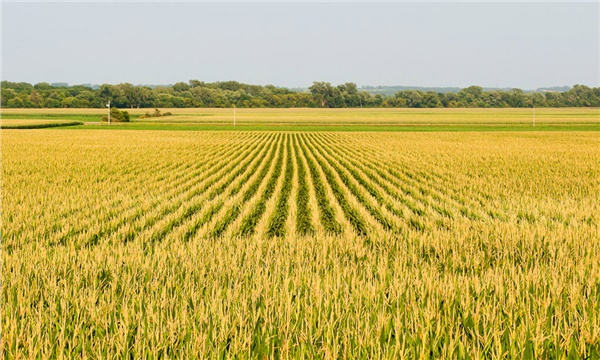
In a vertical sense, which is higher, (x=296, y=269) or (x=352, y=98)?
(x=352, y=98)

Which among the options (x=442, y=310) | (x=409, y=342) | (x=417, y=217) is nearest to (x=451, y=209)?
(x=417, y=217)

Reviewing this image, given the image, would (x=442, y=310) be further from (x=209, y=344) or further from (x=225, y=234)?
(x=225, y=234)

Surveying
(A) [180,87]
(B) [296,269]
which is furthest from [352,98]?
(B) [296,269]

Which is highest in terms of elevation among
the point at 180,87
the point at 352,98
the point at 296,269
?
the point at 180,87

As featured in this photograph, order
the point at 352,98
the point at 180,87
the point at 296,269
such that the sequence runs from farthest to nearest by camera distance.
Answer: the point at 180,87 < the point at 352,98 < the point at 296,269

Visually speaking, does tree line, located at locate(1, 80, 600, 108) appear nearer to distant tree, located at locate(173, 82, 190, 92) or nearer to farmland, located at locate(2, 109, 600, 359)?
distant tree, located at locate(173, 82, 190, 92)

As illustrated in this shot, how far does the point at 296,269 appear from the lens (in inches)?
228

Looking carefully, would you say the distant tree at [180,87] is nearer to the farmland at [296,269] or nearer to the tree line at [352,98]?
the tree line at [352,98]

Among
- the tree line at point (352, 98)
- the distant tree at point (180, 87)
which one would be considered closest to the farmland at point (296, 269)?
the tree line at point (352, 98)

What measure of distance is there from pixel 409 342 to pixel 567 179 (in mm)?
17038

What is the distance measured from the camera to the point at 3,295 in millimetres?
4832

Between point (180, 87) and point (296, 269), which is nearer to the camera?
point (296, 269)

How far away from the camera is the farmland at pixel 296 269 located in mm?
3611

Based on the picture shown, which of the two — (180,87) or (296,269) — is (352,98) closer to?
(180,87)
